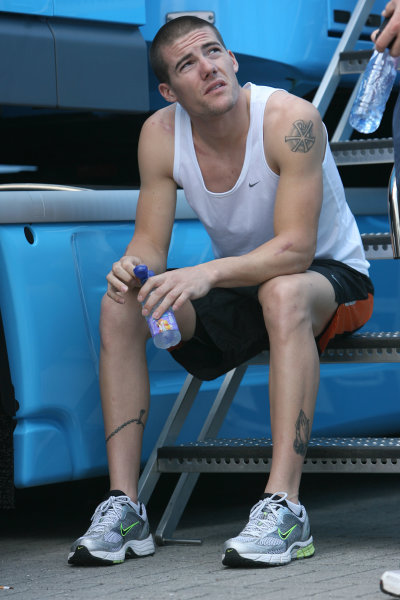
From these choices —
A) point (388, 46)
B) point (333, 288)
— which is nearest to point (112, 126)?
point (333, 288)

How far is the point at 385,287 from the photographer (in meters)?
4.06

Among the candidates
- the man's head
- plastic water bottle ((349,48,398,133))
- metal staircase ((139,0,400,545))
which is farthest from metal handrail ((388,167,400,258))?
the man's head

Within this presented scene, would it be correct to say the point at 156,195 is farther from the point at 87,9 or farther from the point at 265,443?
the point at 265,443

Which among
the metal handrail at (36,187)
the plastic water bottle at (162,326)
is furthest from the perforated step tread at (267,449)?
the metal handrail at (36,187)

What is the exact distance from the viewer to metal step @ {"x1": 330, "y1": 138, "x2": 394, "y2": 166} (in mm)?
3755

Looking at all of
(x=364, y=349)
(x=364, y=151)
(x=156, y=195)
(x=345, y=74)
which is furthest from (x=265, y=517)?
(x=345, y=74)

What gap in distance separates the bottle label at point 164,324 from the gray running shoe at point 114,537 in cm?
47

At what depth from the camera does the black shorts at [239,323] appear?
10.7 feet

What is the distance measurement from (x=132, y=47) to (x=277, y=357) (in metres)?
1.08

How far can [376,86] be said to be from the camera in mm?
2871

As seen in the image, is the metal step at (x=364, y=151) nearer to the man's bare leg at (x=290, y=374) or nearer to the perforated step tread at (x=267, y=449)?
the man's bare leg at (x=290, y=374)

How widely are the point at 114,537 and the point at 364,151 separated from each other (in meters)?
1.49

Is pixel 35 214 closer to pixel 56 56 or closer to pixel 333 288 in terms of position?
pixel 56 56

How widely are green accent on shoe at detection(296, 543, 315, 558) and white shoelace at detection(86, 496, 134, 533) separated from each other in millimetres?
477
